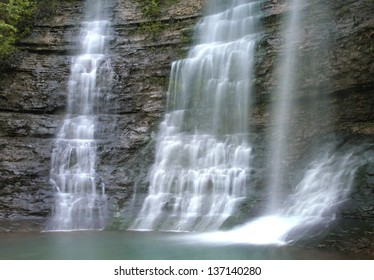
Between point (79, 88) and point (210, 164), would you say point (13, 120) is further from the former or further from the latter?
point (210, 164)

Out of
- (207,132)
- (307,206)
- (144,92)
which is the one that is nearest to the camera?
(307,206)

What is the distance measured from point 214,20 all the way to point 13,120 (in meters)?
7.77

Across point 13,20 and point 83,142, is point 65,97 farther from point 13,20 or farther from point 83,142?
point 13,20

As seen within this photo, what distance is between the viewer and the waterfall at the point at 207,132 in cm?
1177

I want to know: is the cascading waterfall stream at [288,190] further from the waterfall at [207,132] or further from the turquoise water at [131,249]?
the waterfall at [207,132]

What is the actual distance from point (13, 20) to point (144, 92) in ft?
20.1

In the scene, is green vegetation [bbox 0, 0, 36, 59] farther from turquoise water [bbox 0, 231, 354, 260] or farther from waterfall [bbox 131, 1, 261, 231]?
turquoise water [bbox 0, 231, 354, 260]

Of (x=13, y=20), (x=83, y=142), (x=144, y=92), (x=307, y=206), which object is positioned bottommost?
(x=307, y=206)

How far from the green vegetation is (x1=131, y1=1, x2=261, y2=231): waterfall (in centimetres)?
615

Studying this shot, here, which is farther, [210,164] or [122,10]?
[122,10]

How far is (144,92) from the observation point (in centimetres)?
1480

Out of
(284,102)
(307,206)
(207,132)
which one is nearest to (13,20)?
(207,132)
